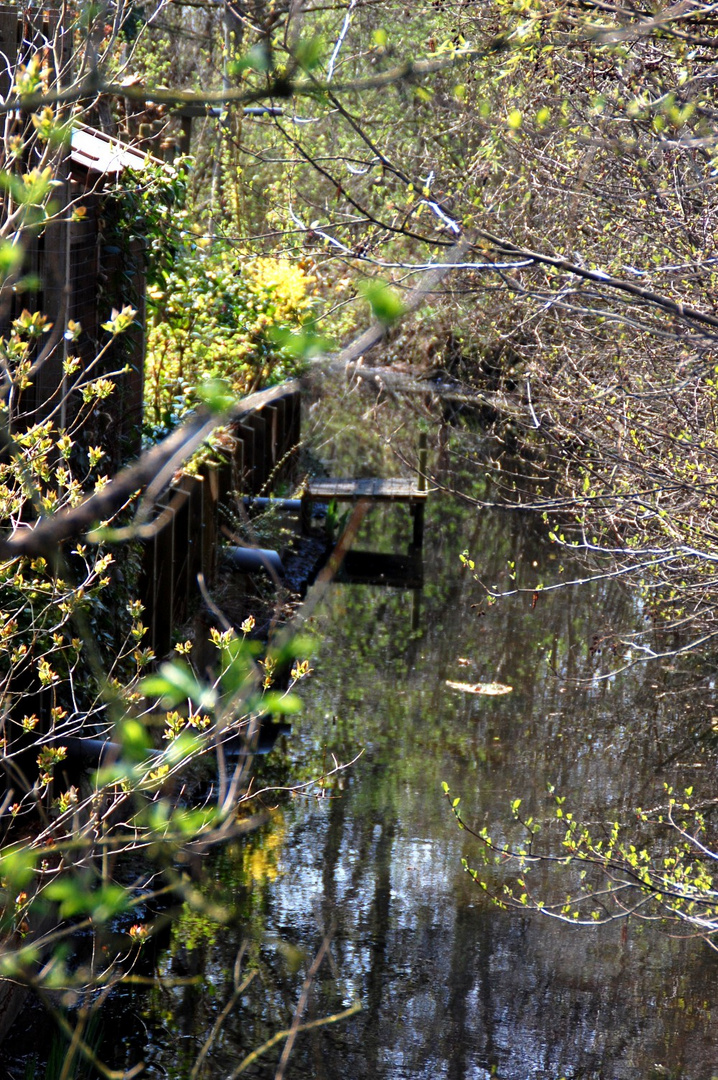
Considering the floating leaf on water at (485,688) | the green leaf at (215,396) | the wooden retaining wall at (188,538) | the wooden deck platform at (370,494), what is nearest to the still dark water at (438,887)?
the floating leaf on water at (485,688)

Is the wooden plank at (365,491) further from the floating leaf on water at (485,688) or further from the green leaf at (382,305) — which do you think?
the green leaf at (382,305)

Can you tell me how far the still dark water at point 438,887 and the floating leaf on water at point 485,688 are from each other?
9 centimetres

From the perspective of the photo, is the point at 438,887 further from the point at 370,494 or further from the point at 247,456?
the point at 370,494

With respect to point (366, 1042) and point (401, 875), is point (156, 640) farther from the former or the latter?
point (366, 1042)

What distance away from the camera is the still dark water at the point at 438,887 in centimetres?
514

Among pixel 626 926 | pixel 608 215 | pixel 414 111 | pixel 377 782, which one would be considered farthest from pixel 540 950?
pixel 414 111

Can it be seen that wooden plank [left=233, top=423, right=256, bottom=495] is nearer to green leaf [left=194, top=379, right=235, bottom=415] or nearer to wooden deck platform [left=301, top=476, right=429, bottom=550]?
wooden deck platform [left=301, top=476, right=429, bottom=550]

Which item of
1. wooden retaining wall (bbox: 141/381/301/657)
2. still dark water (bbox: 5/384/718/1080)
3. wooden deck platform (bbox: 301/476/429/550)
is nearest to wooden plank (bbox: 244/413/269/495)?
wooden retaining wall (bbox: 141/381/301/657)

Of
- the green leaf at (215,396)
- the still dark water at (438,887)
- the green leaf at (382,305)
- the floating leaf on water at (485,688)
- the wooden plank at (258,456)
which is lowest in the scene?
the still dark water at (438,887)

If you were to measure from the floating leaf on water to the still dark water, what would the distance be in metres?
0.09

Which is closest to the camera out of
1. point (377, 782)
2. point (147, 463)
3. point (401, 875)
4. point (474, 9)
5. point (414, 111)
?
point (147, 463)

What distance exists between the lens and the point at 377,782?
24.6 ft

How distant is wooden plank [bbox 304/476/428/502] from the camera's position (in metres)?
12.7

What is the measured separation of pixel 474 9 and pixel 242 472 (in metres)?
4.25
